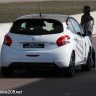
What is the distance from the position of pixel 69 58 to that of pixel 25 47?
112 centimetres

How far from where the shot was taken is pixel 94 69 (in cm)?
1659

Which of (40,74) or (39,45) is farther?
(40,74)

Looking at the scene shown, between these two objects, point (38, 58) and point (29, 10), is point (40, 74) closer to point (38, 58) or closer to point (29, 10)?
point (38, 58)

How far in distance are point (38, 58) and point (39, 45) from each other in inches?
13.1

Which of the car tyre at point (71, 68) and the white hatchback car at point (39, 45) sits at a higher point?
the white hatchback car at point (39, 45)

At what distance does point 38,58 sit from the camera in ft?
46.2

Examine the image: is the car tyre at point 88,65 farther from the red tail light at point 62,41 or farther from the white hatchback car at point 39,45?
the red tail light at point 62,41

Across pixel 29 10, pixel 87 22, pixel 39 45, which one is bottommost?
pixel 29 10

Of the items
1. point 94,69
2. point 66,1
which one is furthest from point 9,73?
point 66,1

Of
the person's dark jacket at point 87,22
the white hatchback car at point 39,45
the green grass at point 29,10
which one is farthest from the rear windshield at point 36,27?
the green grass at point 29,10

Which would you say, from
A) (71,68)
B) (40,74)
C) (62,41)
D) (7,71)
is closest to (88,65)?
(40,74)

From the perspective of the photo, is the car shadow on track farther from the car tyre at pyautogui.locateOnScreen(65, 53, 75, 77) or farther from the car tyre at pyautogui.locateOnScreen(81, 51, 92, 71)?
the car tyre at pyautogui.locateOnScreen(65, 53, 75, 77)

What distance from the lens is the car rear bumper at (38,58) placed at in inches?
553

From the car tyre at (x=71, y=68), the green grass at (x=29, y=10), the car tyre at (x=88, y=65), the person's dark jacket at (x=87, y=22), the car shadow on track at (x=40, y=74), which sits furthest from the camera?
the green grass at (x=29, y=10)
